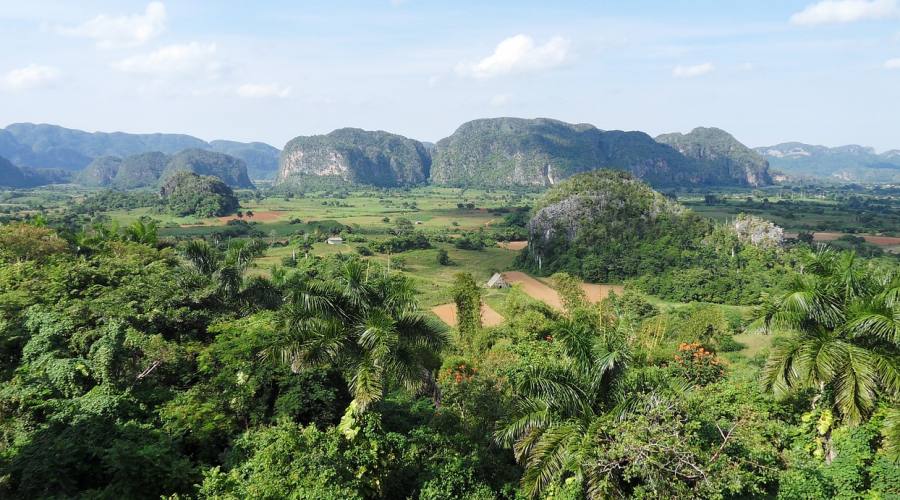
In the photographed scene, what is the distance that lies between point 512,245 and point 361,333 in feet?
208

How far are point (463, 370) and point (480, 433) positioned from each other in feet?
19.5

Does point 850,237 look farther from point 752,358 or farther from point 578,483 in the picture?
point 578,483

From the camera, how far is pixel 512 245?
72.4 metres

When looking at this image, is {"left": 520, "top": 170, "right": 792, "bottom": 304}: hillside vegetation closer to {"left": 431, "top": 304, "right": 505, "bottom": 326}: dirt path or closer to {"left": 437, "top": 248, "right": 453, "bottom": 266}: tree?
{"left": 437, "top": 248, "right": 453, "bottom": 266}: tree

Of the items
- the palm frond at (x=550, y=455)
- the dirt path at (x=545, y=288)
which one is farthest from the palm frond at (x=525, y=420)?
the dirt path at (x=545, y=288)

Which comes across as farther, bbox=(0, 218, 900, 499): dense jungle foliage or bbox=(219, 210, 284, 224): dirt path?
bbox=(219, 210, 284, 224): dirt path

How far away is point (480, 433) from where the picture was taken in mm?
11625

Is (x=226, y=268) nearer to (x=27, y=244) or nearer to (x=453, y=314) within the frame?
(x=27, y=244)

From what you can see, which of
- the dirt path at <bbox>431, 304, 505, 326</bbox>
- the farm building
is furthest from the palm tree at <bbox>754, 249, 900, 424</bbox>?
the farm building

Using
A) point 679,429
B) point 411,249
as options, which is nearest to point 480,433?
point 679,429

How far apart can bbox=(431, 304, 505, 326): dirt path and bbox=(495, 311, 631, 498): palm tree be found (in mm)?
23743

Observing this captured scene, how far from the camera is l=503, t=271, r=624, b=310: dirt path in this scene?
138 feet

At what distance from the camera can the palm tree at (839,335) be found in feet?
32.6

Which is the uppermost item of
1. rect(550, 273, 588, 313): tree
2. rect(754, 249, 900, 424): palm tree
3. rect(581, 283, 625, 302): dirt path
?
rect(754, 249, 900, 424): palm tree
